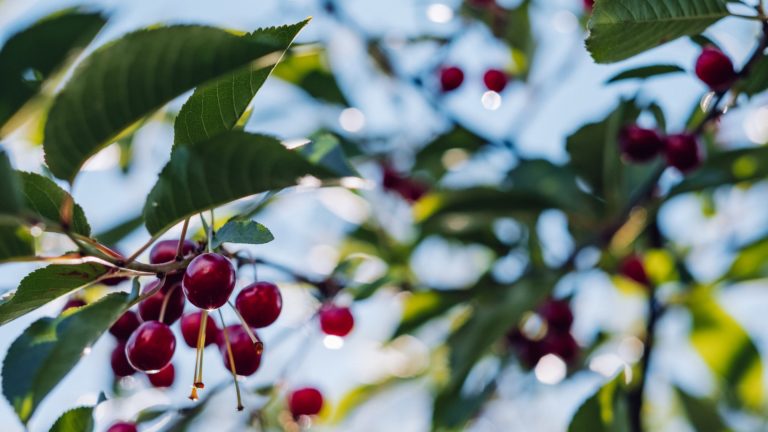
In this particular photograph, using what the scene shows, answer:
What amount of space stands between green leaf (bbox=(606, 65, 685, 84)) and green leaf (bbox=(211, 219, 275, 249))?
0.81 meters

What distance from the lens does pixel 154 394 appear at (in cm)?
178

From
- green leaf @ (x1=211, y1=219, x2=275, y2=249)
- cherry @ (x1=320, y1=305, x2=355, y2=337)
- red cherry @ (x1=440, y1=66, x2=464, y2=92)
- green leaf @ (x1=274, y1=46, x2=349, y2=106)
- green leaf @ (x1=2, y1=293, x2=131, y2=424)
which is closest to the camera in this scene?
green leaf @ (x1=2, y1=293, x2=131, y2=424)

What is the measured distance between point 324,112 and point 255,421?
1388 millimetres

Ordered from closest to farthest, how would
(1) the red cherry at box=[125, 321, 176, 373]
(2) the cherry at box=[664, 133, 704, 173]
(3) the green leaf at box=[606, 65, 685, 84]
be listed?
(1) the red cherry at box=[125, 321, 176, 373], (3) the green leaf at box=[606, 65, 685, 84], (2) the cherry at box=[664, 133, 704, 173]

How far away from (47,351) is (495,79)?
2.03 metres

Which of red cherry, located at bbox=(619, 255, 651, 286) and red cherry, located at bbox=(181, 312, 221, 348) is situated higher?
red cherry, located at bbox=(181, 312, 221, 348)

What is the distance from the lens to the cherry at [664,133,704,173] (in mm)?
1712

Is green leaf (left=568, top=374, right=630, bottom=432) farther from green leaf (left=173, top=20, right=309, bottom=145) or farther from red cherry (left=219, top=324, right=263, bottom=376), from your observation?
green leaf (left=173, top=20, right=309, bottom=145)

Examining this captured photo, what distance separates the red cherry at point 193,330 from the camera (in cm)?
139

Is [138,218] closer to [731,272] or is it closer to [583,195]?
[583,195]

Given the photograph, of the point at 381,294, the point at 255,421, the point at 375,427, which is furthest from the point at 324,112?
the point at 375,427

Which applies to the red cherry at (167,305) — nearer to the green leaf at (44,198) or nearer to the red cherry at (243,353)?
the red cherry at (243,353)

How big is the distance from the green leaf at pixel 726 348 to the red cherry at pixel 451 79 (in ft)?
3.55

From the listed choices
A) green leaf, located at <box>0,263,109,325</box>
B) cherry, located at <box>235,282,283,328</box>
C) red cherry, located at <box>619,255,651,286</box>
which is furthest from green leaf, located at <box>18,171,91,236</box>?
red cherry, located at <box>619,255,651,286</box>
